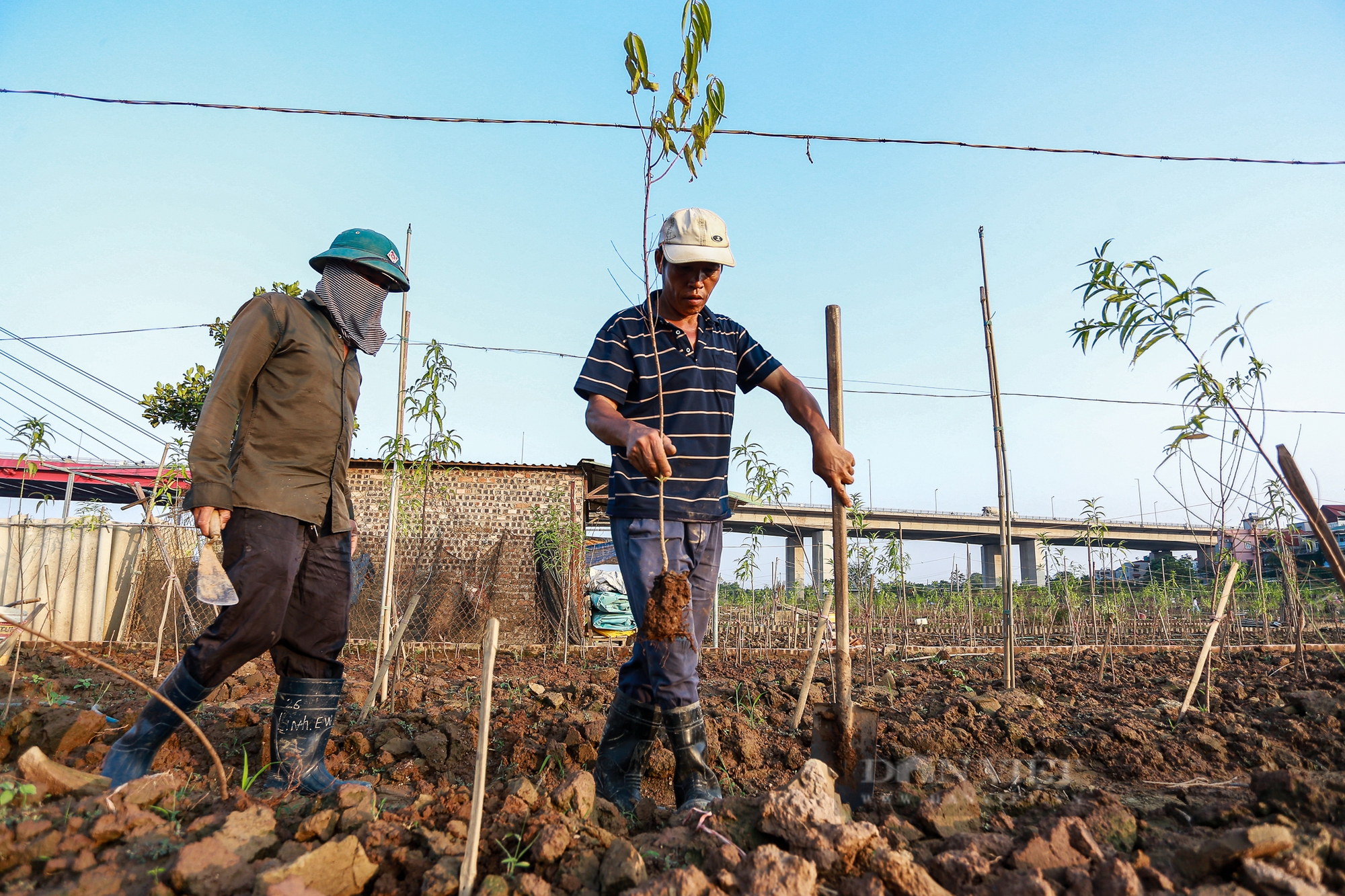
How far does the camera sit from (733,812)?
1.70 meters

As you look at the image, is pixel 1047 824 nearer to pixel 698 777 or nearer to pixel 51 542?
pixel 698 777

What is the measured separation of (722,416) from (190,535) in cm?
884

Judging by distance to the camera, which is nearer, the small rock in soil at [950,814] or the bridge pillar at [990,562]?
the small rock in soil at [950,814]

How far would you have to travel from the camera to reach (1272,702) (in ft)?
13.0

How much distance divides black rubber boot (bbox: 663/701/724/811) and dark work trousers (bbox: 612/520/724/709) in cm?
3

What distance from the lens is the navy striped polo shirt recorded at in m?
2.23

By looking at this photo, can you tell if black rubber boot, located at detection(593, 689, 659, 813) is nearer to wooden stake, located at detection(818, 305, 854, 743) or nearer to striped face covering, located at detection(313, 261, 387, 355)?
wooden stake, located at detection(818, 305, 854, 743)

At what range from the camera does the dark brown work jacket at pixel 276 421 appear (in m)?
2.05

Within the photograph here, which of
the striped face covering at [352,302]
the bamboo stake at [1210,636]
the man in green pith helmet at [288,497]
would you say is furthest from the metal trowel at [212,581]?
the bamboo stake at [1210,636]

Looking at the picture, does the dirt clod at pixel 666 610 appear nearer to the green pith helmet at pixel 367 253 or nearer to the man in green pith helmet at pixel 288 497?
the man in green pith helmet at pixel 288 497

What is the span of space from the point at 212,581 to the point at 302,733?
2.31 feet

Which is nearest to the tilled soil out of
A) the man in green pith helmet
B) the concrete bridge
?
the man in green pith helmet

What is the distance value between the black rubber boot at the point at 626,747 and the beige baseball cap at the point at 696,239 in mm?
1397

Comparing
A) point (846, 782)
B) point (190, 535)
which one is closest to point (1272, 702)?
point (846, 782)
